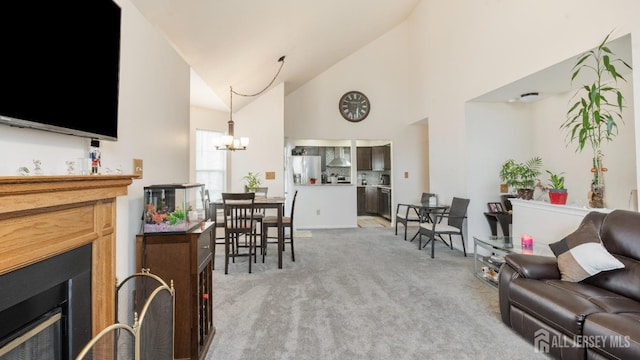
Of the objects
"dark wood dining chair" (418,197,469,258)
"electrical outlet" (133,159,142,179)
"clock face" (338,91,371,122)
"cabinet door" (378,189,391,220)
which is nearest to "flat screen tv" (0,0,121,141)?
"electrical outlet" (133,159,142,179)

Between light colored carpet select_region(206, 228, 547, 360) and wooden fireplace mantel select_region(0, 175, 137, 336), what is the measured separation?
3.24ft

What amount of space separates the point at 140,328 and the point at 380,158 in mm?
7228

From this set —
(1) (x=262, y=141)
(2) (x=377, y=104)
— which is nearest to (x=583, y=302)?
(1) (x=262, y=141)

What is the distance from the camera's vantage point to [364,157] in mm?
8156

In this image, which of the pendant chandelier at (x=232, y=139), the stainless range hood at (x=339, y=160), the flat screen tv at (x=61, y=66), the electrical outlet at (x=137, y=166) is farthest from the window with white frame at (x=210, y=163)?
the flat screen tv at (x=61, y=66)

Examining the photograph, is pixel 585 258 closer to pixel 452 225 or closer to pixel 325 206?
pixel 452 225

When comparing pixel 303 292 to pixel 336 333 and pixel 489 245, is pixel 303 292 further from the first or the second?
pixel 489 245

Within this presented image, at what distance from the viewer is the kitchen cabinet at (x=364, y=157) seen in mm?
8141

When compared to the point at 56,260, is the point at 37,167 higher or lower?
higher

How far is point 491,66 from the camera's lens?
3914 millimetres

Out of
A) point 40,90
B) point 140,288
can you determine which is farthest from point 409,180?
point 40,90

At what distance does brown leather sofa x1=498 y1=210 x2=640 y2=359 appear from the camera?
1572 mm

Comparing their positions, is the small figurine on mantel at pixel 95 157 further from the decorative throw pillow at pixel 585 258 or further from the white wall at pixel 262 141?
the white wall at pixel 262 141

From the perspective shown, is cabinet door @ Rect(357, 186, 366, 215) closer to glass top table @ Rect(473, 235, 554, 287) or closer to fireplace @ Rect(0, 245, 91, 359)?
glass top table @ Rect(473, 235, 554, 287)
